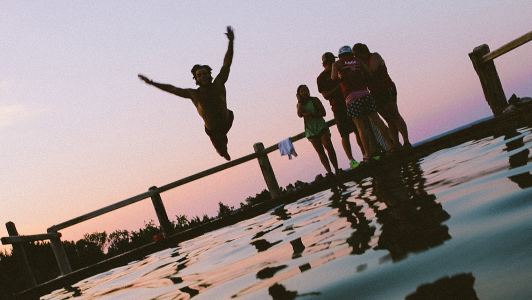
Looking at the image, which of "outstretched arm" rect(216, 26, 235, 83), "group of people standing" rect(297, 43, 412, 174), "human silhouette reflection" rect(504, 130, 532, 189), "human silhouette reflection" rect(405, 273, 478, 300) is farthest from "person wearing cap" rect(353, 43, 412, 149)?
"human silhouette reflection" rect(405, 273, 478, 300)

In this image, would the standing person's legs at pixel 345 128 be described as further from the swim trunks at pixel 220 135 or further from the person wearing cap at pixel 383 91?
the swim trunks at pixel 220 135

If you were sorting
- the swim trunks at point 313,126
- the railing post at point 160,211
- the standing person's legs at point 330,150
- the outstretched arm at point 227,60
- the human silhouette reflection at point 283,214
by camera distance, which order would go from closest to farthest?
the human silhouette reflection at point 283,214 < the outstretched arm at point 227,60 < the standing person's legs at point 330,150 < the swim trunks at point 313,126 < the railing post at point 160,211

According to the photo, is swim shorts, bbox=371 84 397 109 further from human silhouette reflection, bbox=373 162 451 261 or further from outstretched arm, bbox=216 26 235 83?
human silhouette reflection, bbox=373 162 451 261

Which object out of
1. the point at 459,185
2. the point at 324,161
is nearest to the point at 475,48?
the point at 324,161

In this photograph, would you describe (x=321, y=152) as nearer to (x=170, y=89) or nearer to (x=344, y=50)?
(x=344, y=50)

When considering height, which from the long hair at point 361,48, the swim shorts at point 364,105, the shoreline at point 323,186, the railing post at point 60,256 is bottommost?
the shoreline at point 323,186

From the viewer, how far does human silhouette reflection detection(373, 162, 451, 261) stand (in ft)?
5.49

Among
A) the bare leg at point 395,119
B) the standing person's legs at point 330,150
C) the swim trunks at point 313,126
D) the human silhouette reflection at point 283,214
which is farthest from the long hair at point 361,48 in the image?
the human silhouette reflection at point 283,214

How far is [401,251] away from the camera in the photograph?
5.45ft

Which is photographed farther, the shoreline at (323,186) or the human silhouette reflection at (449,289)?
the shoreline at (323,186)

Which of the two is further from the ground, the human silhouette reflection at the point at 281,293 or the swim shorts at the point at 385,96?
the swim shorts at the point at 385,96

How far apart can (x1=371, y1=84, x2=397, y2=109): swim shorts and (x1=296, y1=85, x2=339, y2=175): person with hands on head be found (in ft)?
3.85

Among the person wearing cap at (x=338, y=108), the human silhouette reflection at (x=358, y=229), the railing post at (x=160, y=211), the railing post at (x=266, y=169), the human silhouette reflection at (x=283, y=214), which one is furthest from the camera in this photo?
the railing post at (x=266, y=169)

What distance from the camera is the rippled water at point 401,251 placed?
1.26 m
